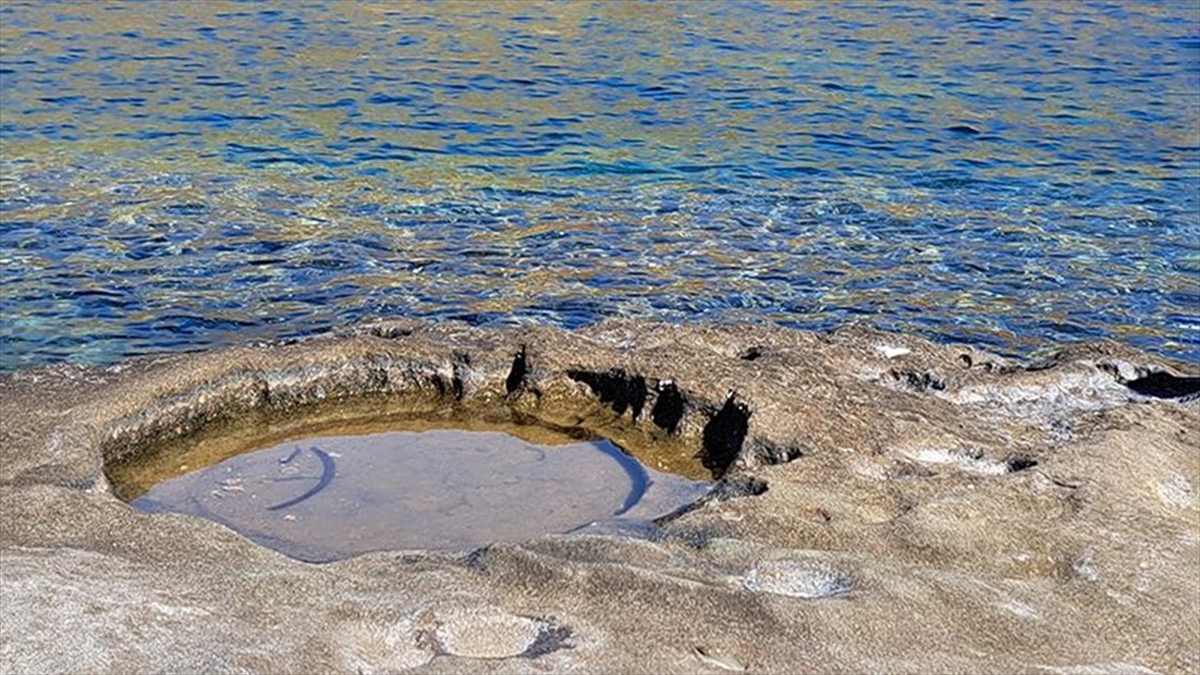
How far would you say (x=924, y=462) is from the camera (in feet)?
29.8

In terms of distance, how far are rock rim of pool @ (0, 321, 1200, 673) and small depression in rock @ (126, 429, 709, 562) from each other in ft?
0.93

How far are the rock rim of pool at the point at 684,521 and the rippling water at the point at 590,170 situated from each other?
2.33 meters

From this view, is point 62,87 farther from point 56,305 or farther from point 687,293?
point 687,293

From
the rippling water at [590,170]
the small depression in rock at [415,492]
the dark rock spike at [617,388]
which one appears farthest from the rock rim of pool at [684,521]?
the rippling water at [590,170]

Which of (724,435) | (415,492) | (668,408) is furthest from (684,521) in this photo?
(668,408)

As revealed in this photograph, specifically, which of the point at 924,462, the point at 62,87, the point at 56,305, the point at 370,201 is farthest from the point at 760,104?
the point at 924,462

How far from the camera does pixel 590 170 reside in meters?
17.8

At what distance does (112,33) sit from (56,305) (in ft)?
40.0

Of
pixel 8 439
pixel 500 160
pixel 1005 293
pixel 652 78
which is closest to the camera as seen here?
pixel 8 439

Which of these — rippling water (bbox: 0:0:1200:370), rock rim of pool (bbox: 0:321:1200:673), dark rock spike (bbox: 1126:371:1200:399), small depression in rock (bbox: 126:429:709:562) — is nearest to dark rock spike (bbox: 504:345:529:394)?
rock rim of pool (bbox: 0:321:1200:673)

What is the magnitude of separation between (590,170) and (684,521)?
10.0 m

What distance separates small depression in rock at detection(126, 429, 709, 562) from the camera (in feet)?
29.1

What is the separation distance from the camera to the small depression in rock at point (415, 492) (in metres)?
8.86

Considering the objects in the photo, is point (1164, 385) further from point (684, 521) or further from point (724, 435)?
point (684, 521)
